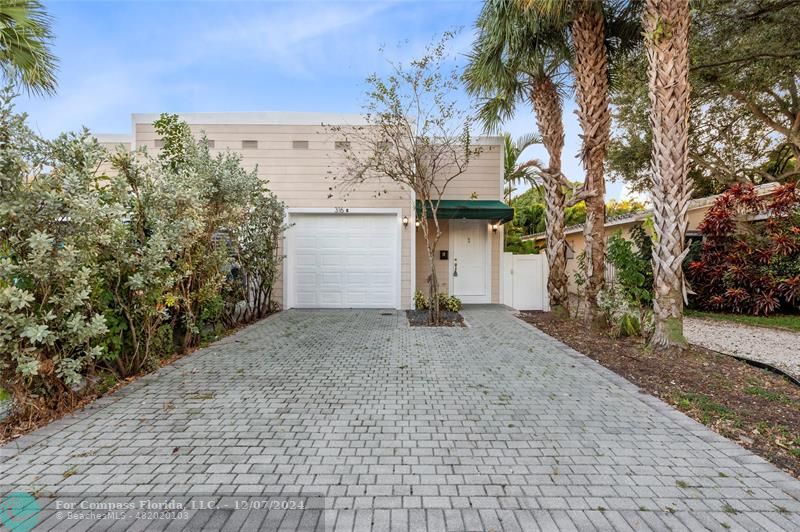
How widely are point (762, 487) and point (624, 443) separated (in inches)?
31.0

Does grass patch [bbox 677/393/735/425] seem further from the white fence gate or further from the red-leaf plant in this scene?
the red-leaf plant

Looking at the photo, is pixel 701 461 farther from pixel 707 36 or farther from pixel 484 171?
pixel 707 36

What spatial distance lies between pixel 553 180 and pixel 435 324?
416 cm

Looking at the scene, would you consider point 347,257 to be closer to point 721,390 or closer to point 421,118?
point 421,118

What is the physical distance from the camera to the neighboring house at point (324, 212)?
381 inches

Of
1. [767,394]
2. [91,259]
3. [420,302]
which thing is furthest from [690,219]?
[91,259]

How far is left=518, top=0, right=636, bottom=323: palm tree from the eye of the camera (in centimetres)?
695

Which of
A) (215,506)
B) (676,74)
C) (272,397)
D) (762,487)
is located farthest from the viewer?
(676,74)

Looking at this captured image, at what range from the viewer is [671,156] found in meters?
5.20

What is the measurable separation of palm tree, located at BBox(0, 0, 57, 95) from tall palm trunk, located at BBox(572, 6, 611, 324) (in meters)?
8.69

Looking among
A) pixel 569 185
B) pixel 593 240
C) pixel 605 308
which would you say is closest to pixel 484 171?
pixel 569 185

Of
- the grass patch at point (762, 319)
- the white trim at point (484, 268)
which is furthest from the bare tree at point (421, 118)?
the grass patch at point (762, 319)

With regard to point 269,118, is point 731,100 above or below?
above

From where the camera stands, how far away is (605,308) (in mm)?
6973
